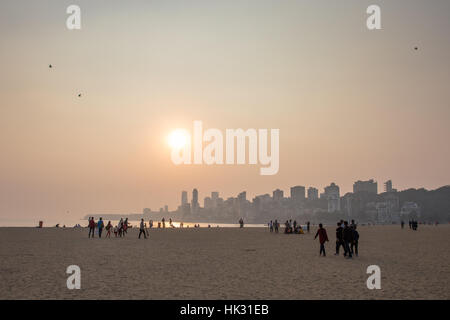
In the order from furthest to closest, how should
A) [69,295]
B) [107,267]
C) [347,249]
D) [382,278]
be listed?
[347,249] < [107,267] < [382,278] < [69,295]

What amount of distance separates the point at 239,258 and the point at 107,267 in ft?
25.5

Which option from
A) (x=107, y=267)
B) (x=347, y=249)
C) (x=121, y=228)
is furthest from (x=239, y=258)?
(x=121, y=228)

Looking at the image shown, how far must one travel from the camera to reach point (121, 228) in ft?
161

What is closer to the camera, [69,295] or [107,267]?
[69,295]

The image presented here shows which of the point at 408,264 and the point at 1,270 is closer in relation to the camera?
the point at 1,270

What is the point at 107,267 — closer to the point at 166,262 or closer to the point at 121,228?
the point at 166,262

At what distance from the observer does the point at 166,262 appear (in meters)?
22.0
